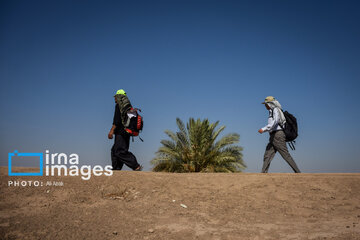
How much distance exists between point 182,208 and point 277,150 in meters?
3.84

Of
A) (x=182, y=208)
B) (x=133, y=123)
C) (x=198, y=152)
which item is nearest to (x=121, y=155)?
(x=133, y=123)

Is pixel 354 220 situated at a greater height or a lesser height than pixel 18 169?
lesser

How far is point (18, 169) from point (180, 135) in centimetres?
948

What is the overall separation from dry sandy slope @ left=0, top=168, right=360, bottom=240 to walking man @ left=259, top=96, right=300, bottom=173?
1.51 meters

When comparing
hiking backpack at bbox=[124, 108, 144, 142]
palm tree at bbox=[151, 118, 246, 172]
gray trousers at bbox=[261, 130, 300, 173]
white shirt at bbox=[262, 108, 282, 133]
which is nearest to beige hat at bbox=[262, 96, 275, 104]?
white shirt at bbox=[262, 108, 282, 133]

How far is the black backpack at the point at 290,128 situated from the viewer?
7321 millimetres

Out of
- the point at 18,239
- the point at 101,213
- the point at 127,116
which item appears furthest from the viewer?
the point at 127,116

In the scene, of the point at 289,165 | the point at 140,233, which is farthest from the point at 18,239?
the point at 289,165

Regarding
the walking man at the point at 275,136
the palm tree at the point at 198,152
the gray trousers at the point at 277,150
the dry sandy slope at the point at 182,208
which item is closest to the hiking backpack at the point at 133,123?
the dry sandy slope at the point at 182,208

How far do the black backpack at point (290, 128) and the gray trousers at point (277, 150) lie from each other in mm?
170

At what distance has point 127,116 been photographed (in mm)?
6906

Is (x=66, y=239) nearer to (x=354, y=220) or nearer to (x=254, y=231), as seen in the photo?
(x=254, y=231)

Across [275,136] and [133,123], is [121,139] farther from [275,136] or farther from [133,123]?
[275,136]

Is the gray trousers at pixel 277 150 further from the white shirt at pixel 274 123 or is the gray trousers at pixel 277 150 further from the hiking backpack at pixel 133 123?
the hiking backpack at pixel 133 123
